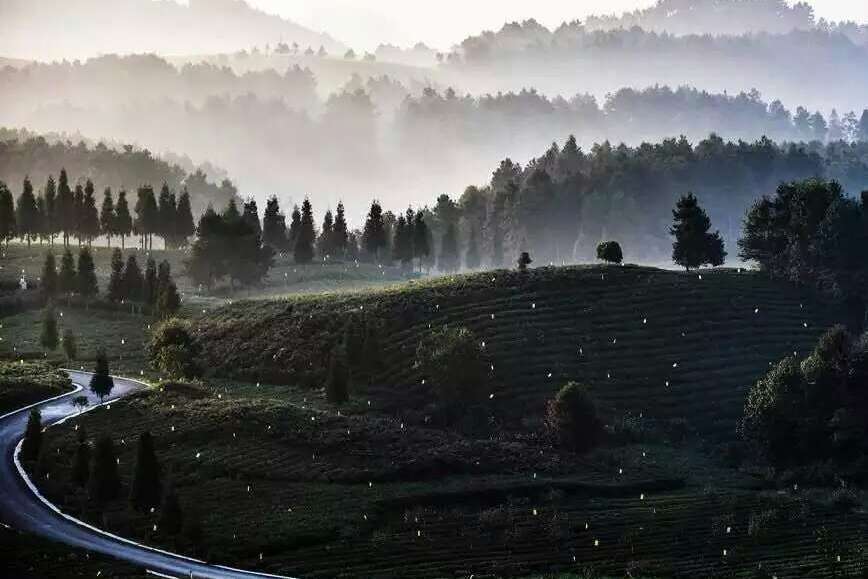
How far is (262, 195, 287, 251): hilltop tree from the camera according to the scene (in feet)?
490

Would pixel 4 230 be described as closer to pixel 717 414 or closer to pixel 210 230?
pixel 210 230

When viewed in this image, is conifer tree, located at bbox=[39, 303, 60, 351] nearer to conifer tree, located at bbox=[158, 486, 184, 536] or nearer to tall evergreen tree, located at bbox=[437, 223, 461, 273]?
conifer tree, located at bbox=[158, 486, 184, 536]

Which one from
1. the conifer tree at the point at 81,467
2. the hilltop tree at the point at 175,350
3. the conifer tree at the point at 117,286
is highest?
the conifer tree at the point at 117,286

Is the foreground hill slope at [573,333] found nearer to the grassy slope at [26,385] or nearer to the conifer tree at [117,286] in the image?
the grassy slope at [26,385]

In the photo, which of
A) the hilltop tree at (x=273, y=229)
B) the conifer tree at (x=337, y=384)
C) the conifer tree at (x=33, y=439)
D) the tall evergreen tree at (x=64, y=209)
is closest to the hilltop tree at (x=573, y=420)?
the conifer tree at (x=337, y=384)

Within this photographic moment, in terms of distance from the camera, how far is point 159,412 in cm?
7588

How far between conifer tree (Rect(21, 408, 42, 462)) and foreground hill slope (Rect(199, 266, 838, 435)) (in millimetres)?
26604

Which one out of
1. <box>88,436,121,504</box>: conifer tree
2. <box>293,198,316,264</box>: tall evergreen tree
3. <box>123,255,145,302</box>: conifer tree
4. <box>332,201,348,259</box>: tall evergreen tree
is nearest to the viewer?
<box>88,436,121,504</box>: conifer tree

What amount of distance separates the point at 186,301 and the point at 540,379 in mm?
51257

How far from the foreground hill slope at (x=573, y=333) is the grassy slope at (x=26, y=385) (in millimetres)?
14239

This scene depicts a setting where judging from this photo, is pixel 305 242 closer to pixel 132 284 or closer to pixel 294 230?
pixel 294 230

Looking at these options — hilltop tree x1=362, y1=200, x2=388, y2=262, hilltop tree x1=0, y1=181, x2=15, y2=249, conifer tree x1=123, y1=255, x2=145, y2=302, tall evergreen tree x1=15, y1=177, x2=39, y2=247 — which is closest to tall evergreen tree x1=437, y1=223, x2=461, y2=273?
hilltop tree x1=362, y1=200, x2=388, y2=262

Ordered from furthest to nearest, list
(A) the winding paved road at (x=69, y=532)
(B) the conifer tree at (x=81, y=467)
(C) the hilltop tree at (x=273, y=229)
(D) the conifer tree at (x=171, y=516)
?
(C) the hilltop tree at (x=273, y=229) → (B) the conifer tree at (x=81, y=467) → (D) the conifer tree at (x=171, y=516) → (A) the winding paved road at (x=69, y=532)

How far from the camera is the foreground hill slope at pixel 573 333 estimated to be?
272ft
